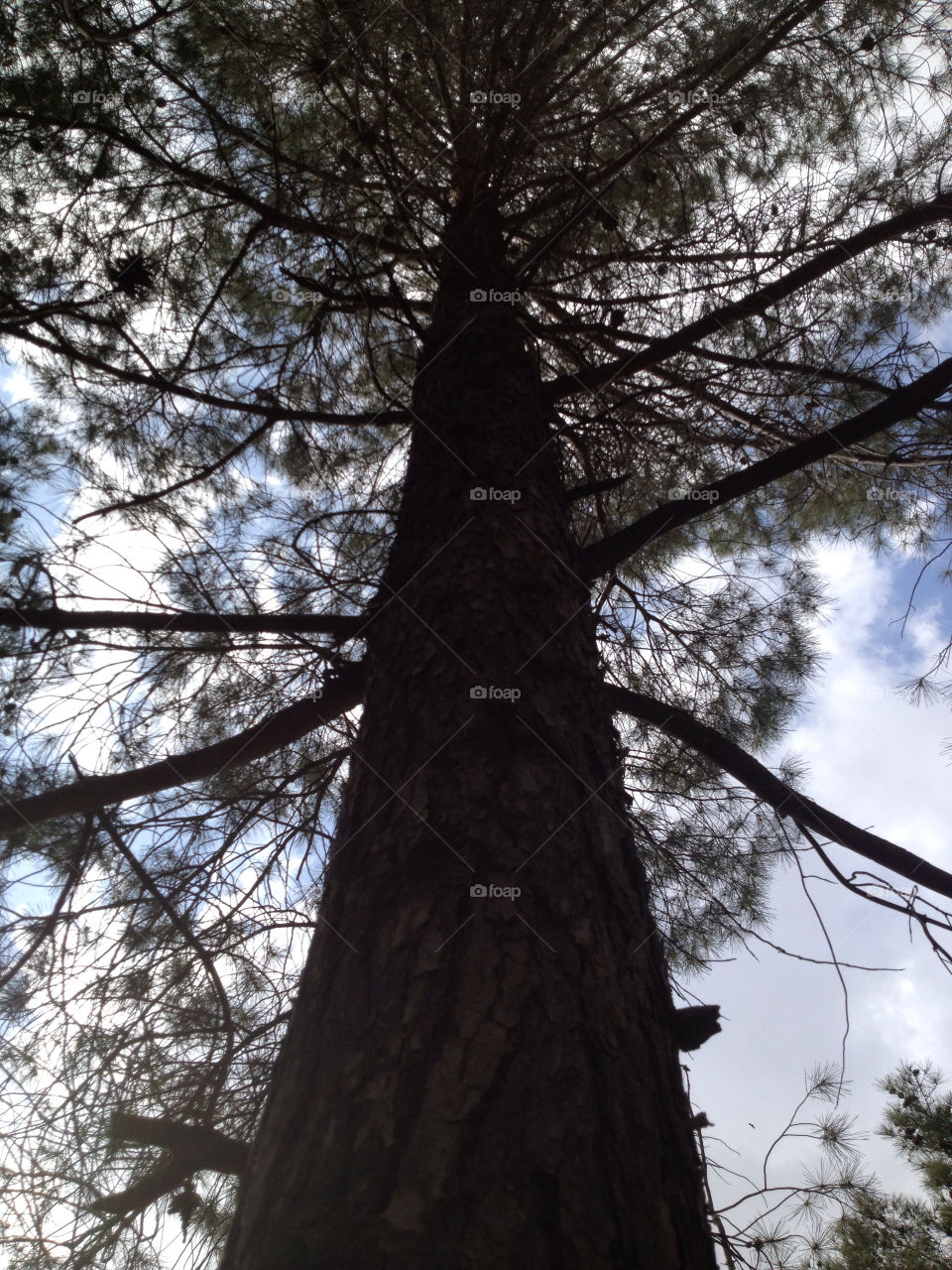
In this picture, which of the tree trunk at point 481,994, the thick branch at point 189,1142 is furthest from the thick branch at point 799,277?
the thick branch at point 189,1142

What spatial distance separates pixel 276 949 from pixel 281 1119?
1.49m

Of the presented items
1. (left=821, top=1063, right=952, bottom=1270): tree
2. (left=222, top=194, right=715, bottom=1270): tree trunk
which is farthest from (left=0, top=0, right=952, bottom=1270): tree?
(left=821, top=1063, right=952, bottom=1270): tree

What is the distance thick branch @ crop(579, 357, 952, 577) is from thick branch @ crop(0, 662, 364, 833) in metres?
0.69

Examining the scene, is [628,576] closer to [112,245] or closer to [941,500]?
[941,500]

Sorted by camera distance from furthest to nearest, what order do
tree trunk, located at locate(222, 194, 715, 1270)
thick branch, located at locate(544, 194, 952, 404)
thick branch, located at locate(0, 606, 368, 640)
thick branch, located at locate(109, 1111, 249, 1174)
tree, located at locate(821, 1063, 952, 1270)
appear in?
1. tree, located at locate(821, 1063, 952, 1270)
2. thick branch, located at locate(544, 194, 952, 404)
3. thick branch, located at locate(0, 606, 368, 640)
4. thick branch, located at locate(109, 1111, 249, 1174)
5. tree trunk, located at locate(222, 194, 715, 1270)

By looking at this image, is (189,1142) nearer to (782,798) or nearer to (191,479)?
(782,798)

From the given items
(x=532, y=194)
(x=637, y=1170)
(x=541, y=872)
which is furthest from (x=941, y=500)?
(x=637, y=1170)

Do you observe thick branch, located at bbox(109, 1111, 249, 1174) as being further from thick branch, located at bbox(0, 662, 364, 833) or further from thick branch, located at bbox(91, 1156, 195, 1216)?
thick branch, located at bbox(0, 662, 364, 833)

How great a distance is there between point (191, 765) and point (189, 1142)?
793 mm

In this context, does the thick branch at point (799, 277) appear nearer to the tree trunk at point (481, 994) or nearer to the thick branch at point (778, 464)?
the thick branch at point (778, 464)

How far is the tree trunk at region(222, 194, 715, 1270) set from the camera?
869 millimetres

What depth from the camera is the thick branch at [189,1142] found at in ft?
5.46

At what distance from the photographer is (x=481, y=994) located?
105 centimetres

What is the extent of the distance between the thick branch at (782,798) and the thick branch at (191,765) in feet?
2.21
